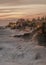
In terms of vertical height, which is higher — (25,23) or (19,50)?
(25,23)

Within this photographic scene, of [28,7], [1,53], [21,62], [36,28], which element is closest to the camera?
[21,62]

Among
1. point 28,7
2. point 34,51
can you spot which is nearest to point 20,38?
point 34,51

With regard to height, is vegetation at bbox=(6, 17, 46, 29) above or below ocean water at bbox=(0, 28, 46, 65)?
above

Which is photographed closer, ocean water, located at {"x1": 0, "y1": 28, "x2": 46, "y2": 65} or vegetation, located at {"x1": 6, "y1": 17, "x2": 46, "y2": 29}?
ocean water, located at {"x1": 0, "y1": 28, "x2": 46, "y2": 65}

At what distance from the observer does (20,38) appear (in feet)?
5.84

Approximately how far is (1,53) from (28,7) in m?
0.59

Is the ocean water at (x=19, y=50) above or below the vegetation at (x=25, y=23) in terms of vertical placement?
below

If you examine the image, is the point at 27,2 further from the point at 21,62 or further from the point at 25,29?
the point at 21,62

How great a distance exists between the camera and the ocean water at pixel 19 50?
1.54m

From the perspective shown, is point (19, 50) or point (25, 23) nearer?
point (19, 50)

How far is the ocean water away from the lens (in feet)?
5.06

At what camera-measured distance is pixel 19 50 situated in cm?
167

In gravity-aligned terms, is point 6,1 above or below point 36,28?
above

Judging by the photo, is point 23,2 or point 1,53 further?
point 23,2
